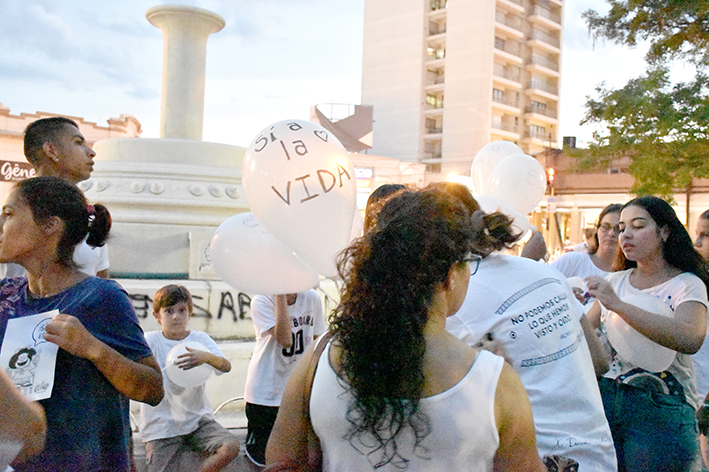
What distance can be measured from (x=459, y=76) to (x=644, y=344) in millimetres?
42993

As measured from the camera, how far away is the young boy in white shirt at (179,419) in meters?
3.03

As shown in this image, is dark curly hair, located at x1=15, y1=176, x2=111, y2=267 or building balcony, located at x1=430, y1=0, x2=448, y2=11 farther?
building balcony, located at x1=430, y1=0, x2=448, y2=11

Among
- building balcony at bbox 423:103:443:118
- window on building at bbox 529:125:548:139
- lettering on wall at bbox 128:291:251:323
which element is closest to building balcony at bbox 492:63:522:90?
window on building at bbox 529:125:548:139

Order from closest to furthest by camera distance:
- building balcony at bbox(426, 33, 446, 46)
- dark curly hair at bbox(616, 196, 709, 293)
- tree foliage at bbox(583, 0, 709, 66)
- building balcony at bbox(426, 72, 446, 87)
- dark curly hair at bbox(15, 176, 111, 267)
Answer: dark curly hair at bbox(15, 176, 111, 267)
dark curly hair at bbox(616, 196, 709, 293)
tree foliage at bbox(583, 0, 709, 66)
building balcony at bbox(426, 33, 446, 46)
building balcony at bbox(426, 72, 446, 87)

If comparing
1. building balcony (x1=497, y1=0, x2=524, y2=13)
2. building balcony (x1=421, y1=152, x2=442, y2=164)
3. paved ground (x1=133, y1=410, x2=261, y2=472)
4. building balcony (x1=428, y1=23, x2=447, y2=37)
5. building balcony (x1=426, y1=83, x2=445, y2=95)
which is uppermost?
building balcony (x1=497, y1=0, x2=524, y2=13)

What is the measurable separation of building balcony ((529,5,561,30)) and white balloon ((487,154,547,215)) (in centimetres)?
4466

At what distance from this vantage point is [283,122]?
8.97ft

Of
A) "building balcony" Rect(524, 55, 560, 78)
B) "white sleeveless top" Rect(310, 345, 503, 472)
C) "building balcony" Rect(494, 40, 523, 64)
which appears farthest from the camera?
"building balcony" Rect(524, 55, 560, 78)

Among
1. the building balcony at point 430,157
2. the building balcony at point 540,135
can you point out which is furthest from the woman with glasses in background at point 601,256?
the building balcony at point 540,135

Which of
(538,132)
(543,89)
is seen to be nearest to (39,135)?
(538,132)

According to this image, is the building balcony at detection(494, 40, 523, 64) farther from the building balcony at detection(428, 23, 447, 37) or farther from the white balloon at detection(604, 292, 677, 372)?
the white balloon at detection(604, 292, 677, 372)

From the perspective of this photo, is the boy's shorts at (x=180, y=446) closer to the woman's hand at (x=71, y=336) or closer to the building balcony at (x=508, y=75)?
the woman's hand at (x=71, y=336)

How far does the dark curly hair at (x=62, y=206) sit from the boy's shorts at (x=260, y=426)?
5.39 feet

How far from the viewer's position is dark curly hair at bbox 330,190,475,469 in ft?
3.93
